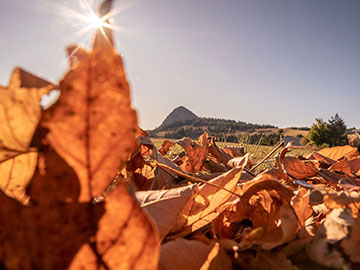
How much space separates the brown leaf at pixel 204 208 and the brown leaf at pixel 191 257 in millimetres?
73

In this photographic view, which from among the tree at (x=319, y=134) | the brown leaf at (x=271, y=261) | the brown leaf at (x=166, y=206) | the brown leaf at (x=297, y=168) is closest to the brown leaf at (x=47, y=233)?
the brown leaf at (x=166, y=206)

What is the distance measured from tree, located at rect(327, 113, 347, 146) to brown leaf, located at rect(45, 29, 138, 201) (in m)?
33.8

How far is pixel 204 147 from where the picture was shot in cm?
97

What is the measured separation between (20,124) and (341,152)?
1.19 metres

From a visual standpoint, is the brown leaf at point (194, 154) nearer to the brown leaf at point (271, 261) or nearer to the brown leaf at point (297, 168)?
the brown leaf at point (297, 168)

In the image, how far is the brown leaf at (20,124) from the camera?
0.28m

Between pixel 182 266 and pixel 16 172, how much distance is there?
245 mm

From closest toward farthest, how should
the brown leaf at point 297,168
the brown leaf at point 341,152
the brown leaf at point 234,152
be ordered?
the brown leaf at point 297,168 < the brown leaf at point 341,152 < the brown leaf at point 234,152

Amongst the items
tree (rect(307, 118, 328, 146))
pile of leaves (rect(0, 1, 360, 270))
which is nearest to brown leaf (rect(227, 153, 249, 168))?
pile of leaves (rect(0, 1, 360, 270))

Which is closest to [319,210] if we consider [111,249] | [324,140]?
[111,249]

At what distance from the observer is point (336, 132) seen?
29938 mm

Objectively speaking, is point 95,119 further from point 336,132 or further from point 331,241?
point 336,132

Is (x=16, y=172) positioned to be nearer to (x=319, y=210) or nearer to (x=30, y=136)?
(x=30, y=136)

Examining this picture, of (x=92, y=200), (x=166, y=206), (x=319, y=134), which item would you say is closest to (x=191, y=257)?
(x=166, y=206)
